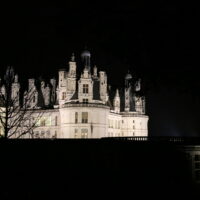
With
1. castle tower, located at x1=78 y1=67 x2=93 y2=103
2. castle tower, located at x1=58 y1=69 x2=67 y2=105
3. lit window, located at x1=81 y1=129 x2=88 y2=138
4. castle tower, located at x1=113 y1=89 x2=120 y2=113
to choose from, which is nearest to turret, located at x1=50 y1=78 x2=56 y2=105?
castle tower, located at x1=58 y1=69 x2=67 y2=105

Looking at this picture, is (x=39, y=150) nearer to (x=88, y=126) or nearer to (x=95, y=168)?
(x=95, y=168)

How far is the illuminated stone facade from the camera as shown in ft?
168

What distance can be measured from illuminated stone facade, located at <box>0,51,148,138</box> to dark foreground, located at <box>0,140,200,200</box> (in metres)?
22.3

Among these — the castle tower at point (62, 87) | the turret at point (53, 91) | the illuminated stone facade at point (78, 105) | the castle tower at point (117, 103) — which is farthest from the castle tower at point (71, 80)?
the castle tower at point (117, 103)

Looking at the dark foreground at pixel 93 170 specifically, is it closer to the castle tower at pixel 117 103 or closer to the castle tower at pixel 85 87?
the castle tower at pixel 85 87

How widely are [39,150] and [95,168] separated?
3746 mm

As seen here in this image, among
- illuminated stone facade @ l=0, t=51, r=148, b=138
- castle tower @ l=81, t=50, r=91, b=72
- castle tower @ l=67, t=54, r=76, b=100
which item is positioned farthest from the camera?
castle tower @ l=81, t=50, r=91, b=72

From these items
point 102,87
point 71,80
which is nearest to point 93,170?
point 71,80

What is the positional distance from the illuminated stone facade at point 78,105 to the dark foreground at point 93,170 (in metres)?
22.3

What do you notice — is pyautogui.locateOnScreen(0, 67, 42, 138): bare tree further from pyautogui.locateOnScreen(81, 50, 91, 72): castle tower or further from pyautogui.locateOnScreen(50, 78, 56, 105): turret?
pyautogui.locateOnScreen(81, 50, 91, 72): castle tower

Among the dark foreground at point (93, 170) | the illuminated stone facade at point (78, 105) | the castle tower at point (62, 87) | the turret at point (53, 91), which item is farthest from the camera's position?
the turret at point (53, 91)

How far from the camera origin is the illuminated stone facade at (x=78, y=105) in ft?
168

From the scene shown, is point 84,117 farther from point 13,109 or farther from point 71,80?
point 13,109

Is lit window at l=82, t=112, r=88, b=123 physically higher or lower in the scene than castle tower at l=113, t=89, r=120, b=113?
lower
